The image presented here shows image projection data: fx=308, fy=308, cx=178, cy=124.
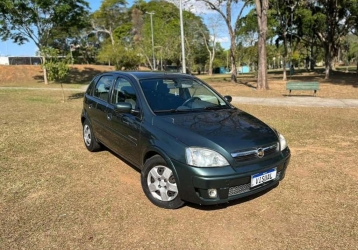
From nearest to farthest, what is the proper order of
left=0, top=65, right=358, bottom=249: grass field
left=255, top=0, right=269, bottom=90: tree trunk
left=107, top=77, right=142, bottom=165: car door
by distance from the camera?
left=0, top=65, right=358, bottom=249: grass field, left=107, top=77, right=142, bottom=165: car door, left=255, top=0, right=269, bottom=90: tree trunk

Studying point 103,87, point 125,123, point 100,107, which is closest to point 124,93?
point 125,123

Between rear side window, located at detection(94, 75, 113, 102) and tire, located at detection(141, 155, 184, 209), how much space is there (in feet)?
5.92

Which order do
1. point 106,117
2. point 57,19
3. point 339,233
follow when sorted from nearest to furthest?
point 339,233
point 106,117
point 57,19

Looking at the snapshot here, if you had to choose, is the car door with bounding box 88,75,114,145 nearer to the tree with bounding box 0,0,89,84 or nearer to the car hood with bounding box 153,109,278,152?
the car hood with bounding box 153,109,278,152

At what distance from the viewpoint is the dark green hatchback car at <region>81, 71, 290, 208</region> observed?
3279 mm

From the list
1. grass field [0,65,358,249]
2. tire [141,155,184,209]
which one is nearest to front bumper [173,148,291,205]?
tire [141,155,184,209]

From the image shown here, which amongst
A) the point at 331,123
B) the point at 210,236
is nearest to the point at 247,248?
the point at 210,236

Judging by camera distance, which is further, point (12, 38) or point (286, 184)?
point (12, 38)

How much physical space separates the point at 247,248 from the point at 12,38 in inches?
1169

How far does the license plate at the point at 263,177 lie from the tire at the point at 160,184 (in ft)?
2.84

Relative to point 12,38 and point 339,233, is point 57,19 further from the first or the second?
point 339,233

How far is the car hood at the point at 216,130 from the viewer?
3.37 meters

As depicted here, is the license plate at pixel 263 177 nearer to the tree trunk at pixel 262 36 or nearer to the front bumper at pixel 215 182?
the front bumper at pixel 215 182

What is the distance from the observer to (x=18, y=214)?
3650 mm
